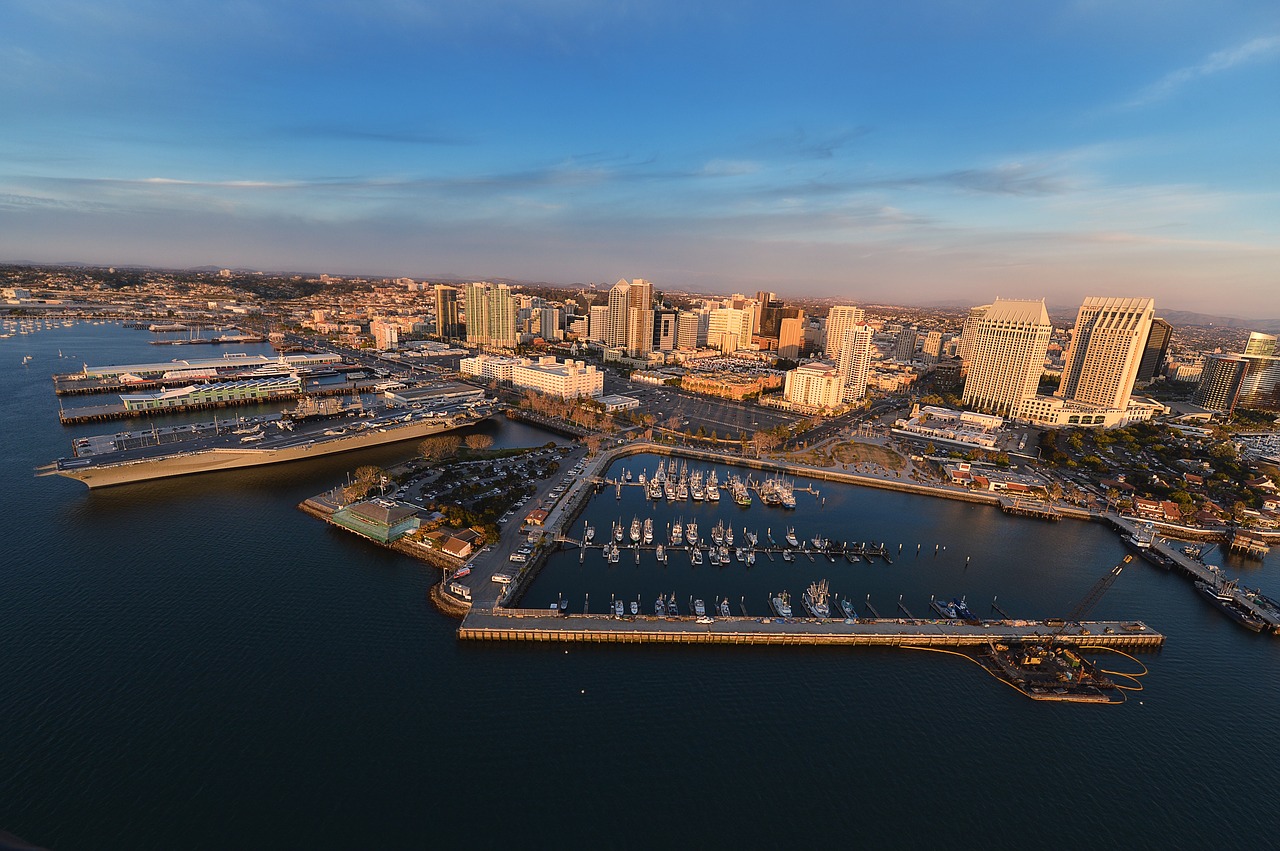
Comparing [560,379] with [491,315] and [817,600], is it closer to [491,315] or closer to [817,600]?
[491,315]

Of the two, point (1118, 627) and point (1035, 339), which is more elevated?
point (1035, 339)

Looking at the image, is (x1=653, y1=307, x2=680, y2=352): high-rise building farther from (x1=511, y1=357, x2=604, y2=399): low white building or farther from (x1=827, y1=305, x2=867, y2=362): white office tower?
(x1=511, y1=357, x2=604, y2=399): low white building

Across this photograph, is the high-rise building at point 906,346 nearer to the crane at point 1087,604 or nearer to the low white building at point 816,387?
the low white building at point 816,387

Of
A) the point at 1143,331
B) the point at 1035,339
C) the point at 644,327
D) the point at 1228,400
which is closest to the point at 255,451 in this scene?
the point at 644,327

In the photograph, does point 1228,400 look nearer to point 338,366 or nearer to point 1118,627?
point 1118,627

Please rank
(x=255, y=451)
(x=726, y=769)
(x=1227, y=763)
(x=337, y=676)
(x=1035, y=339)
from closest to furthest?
(x=726, y=769) < (x=1227, y=763) < (x=337, y=676) < (x=255, y=451) < (x=1035, y=339)

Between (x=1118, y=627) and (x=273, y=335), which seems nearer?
(x=1118, y=627)

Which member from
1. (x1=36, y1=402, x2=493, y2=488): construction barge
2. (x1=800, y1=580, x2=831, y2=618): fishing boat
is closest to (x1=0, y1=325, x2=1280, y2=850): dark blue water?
(x1=800, y1=580, x2=831, y2=618): fishing boat

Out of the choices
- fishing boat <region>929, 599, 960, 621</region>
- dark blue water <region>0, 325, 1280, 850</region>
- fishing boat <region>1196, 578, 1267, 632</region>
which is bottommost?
dark blue water <region>0, 325, 1280, 850</region>
